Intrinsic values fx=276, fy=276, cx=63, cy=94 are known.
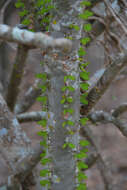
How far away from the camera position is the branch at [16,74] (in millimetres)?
2854

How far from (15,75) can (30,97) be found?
448 mm

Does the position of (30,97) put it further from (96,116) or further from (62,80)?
Result: (62,80)

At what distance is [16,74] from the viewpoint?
2.99m

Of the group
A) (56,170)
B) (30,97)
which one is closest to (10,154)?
(56,170)

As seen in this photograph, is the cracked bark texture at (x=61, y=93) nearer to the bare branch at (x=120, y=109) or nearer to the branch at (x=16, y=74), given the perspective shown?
the bare branch at (x=120, y=109)

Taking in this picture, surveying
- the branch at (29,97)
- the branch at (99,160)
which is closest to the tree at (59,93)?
the branch at (99,160)

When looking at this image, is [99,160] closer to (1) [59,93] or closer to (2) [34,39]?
(1) [59,93]

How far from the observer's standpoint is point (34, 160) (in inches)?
94.8

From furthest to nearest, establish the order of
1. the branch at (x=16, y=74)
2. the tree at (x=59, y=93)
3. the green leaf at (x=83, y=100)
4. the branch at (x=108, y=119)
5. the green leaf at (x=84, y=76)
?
the branch at (x=16, y=74) → the branch at (x=108, y=119) → the green leaf at (x=83, y=100) → the green leaf at (x=84, y=76) → the tree at (x=59, y=93)

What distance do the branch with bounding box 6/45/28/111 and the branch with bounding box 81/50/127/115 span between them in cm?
98

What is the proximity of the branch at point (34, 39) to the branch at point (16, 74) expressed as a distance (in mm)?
1412

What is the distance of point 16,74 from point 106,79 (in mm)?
1310

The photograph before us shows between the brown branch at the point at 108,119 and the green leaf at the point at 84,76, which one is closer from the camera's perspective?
the green leaf at the point at 84,76

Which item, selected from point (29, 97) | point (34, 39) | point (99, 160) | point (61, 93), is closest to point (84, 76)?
point (61, 93)
